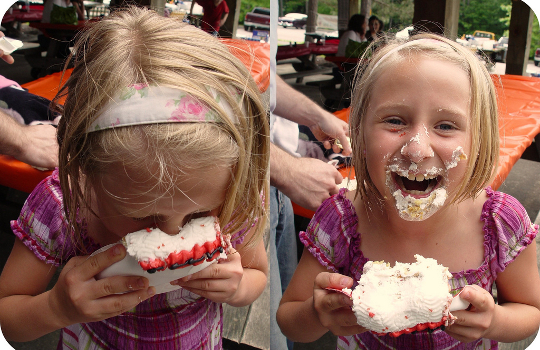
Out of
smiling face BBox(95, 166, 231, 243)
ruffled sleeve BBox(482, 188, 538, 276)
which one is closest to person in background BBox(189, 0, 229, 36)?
smiling face BBox(95, 166, 231, 243)

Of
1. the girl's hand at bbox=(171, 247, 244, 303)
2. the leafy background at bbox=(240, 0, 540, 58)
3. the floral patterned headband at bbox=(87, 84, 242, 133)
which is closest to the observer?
the floral patterned headband at bbox=(87, 84, 242, 133)

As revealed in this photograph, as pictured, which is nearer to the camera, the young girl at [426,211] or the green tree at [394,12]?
the young girl at [426,211]

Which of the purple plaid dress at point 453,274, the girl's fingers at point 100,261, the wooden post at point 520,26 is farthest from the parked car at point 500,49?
the girl's fingers at point 100,261

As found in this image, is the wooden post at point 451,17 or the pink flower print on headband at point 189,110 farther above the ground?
the wooden post at point 451,17

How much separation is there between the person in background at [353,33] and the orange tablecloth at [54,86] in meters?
0.13

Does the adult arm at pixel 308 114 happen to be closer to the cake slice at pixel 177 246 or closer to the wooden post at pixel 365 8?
the wooden post at pixel 365 8

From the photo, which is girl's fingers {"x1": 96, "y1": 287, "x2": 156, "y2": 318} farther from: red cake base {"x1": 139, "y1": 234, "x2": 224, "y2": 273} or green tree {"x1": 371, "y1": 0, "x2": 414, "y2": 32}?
green tree {"x1": 371, "y1": 0, "x2": 414, "y2": 32}

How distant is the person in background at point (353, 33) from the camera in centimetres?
62

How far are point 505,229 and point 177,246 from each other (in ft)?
1.41

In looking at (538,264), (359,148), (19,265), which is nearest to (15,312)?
(19,265)

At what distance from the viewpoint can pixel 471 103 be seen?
50 centimetres

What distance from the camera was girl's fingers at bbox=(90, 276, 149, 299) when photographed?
16.0 inches

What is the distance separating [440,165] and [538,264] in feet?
0.84

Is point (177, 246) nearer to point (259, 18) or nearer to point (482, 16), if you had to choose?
point (259, 18)
